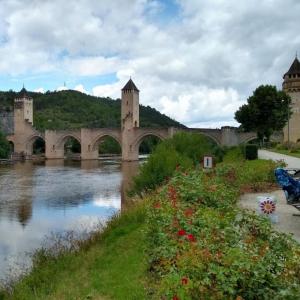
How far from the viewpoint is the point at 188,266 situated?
14.0 feet

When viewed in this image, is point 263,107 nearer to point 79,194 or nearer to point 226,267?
point 79,194

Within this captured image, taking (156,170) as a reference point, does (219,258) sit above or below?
below

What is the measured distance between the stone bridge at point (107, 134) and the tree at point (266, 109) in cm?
1039

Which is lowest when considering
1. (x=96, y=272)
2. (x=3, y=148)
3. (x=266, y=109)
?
(x=96, y=272)

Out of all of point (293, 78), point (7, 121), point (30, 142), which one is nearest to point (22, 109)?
point (30, 142)

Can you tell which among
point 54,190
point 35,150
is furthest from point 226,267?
point 35,150

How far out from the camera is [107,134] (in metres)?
72.9

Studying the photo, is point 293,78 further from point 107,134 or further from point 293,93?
point 107,134

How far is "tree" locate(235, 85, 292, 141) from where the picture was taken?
1959 inches

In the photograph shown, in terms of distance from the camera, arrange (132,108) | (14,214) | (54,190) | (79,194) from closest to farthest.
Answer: (14,214) < (79,194) < (54,190) < (132,108)

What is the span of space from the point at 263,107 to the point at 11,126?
56.1 meters

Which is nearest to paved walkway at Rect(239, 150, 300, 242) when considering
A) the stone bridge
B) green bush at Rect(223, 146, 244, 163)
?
green bush at Rect(223, 146, 244, 163)

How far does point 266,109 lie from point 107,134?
2988cm

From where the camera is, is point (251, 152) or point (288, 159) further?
point (251, 152)
